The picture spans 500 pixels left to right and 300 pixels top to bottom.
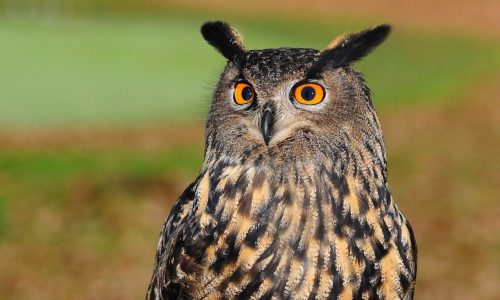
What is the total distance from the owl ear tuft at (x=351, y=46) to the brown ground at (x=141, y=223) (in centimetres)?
452

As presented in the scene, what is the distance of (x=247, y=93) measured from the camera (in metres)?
2.81

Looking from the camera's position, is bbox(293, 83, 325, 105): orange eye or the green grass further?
the green grass

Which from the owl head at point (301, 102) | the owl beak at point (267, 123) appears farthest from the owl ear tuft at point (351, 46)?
the owl beak at point (267, 123)

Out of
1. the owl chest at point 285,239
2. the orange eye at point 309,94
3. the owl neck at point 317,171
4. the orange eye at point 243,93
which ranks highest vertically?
the orange eye at point 309,94

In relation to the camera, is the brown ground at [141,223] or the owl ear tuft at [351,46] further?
the brown ground at [141,223]

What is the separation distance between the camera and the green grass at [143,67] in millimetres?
12484

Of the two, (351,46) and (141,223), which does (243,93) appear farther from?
(141,223)

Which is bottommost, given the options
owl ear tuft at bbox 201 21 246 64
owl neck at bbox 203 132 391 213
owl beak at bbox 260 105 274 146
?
owl neck at bbox 203 132 391 213

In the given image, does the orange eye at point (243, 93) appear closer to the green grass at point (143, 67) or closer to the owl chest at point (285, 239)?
the owl chest at point (285, 239)

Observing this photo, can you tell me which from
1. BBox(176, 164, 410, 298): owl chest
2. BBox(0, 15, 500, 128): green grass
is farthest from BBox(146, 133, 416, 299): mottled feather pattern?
BBox(0, 15, 500, 128): green grass

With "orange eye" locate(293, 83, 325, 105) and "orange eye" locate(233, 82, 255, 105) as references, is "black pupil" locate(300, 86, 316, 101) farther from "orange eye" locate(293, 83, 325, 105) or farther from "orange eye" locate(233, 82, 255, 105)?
"orange eye" locate(233, 82, 255, 105)

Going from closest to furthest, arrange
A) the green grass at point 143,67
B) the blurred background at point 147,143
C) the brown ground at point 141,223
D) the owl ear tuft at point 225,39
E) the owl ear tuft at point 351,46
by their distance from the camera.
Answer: the owl ear tuft at point 351,46 → the owl ear tuft at point 225,39 → the brown ground at point 141,223 → the blurred background at point 147,143 → the green grass at point 143,67

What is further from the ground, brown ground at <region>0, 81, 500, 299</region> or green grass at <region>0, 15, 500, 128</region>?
green grass at <region>0, 15, 500, 128</region>

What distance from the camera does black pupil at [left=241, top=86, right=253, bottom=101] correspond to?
2796 millimetres
